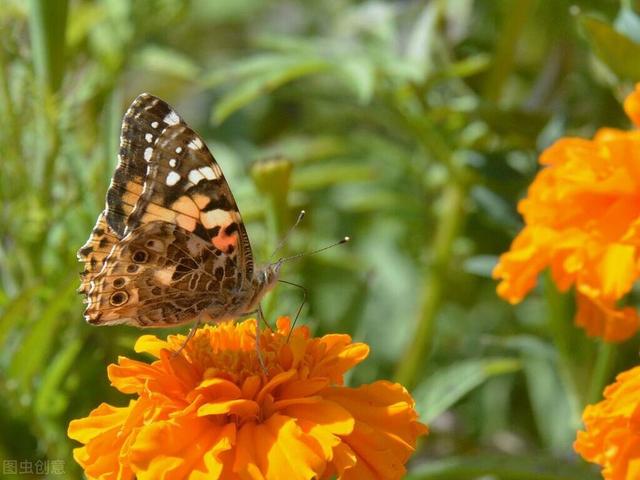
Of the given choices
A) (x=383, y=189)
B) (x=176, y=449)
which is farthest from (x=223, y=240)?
(x=383, y=189)

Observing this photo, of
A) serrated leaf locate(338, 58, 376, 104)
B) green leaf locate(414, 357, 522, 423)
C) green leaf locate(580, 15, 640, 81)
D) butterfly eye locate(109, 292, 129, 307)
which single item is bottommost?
green leaf locate(414, 357, 522, 423)

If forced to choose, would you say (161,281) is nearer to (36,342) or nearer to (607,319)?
(36,342)

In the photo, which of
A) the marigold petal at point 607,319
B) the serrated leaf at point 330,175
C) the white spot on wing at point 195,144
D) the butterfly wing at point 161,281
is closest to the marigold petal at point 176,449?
the butterfly wing at point 161,281

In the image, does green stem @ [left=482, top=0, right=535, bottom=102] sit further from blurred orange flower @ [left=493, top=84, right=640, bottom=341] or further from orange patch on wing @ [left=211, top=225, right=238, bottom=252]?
orange patch on wing @ [left=211, top=225, right=238, bottom=252]

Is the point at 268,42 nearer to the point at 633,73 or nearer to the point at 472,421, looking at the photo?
the point at 633,73

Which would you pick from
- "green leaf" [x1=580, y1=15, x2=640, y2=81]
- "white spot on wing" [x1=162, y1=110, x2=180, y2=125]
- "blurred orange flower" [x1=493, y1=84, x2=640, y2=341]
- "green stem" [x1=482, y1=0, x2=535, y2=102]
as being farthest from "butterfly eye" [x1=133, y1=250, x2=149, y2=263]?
"green stem" [x1=482, y1=0, x2=535, y2=102]

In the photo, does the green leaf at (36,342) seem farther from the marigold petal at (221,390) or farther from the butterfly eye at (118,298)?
the marigold petal at (221,390)
